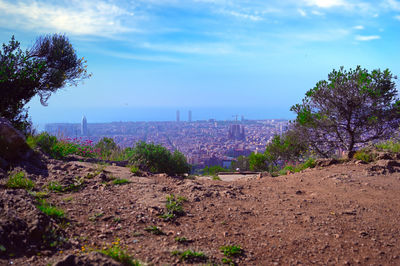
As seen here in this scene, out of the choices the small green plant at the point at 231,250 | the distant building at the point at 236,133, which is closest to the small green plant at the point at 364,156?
the small green plant at the point at 231,250

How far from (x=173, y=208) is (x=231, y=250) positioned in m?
1.40

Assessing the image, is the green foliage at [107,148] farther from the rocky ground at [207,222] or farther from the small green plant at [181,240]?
the small green plant at [181,240]

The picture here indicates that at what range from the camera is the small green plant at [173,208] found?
448 centimetres

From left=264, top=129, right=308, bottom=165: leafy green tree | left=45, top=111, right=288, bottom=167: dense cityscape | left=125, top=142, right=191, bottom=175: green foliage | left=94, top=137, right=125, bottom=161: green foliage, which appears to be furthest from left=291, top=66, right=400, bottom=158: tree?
left=94, top=137, right=125, bottom=161: green foliage

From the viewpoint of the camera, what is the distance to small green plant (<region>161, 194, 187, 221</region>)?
4.48m

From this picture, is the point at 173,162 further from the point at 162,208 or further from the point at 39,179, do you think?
the point at 162,208

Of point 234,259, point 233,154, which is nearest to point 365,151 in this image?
point 234,259

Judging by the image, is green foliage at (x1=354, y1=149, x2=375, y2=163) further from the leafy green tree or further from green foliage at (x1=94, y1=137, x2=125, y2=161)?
green foliage at (x1=94, y1=137, x2=125, y2=161)

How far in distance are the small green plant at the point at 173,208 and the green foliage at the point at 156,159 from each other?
4285mm

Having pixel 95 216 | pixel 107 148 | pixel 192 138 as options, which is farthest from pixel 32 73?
pixel 192 138

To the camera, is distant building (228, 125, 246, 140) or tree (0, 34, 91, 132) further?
distant building (228, 125, 246, 140)

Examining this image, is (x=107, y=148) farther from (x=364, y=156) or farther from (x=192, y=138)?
(x=192, y=138)

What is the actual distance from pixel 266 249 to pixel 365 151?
6987 mm

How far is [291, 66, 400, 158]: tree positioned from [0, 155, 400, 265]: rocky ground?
577cm
